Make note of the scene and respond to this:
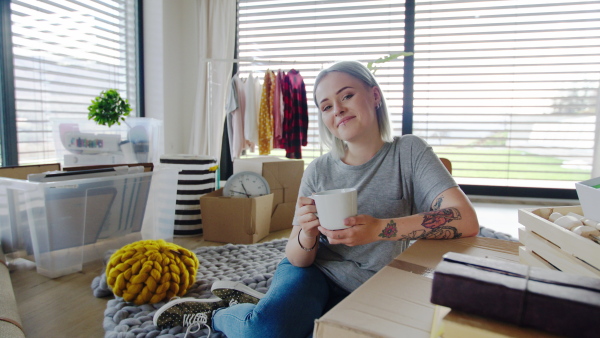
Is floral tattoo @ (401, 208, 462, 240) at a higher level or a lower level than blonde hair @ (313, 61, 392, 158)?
lower

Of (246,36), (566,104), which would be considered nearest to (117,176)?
(246,36)

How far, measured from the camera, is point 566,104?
132 inches

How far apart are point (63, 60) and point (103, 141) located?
2.78ft

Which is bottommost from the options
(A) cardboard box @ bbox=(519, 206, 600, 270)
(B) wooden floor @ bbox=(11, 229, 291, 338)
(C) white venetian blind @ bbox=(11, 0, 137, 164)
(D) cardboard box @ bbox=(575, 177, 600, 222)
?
(B) wooden floor @ bbox=(11, 229, 291, 338)

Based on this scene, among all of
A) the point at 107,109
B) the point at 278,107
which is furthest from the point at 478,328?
the point at 278,107

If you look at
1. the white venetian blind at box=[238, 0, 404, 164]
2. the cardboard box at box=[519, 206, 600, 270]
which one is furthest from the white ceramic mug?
the white venetian blind at box=[238, 0, 404, 164]

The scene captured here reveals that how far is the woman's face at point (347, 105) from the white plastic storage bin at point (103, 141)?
1.77m

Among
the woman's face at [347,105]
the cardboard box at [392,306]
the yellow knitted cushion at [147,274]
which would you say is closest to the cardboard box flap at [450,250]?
the cardboard box at [392,306]

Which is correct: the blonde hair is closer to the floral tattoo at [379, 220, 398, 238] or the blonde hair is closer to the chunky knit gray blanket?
the floral tattoo at [379, 220, 398, 238]

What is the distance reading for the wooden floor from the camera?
1269 mm

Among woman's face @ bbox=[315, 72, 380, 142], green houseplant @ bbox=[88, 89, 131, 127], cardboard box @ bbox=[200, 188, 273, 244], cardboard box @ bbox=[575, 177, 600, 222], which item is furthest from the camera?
green houseplant @ bbox=[88, 89, 131, 127]

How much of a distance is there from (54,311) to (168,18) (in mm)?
2885

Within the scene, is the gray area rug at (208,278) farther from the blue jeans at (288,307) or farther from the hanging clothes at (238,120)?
the hanging clothes at (238,120)

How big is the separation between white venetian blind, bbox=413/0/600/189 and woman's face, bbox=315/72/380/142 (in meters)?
2.72
